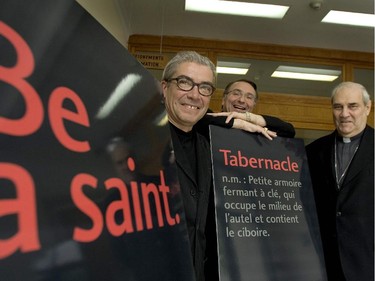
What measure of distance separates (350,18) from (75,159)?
417 centimetres

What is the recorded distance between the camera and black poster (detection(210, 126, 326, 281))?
1.19 metres

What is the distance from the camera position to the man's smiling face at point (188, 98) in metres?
1.20

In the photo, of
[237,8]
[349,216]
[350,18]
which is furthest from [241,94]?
[350,18]

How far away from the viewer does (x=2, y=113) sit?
41 centimetres

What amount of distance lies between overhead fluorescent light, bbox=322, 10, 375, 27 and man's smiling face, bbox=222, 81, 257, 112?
2.36 m

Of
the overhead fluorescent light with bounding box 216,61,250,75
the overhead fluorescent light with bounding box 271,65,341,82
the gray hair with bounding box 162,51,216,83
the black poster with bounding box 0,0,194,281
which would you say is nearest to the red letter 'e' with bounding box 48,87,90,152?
the black poster with bounding box 0,0,194,281

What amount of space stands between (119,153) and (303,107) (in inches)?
171

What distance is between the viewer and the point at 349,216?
5.05ft

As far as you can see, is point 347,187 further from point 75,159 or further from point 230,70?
point 230,70

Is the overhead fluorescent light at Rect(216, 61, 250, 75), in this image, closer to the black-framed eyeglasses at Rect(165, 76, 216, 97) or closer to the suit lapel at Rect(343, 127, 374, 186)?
the suit lapel at Rect(343, 127, 374, 186)

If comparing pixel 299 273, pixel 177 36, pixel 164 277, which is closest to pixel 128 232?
pixel 164 277

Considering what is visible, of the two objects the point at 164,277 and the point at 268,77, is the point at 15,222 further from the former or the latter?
the point at 268,77

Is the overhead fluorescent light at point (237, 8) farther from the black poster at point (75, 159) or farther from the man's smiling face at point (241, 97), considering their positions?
the black poster at point (75, 159)

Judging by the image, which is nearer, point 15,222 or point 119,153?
point 15,222
